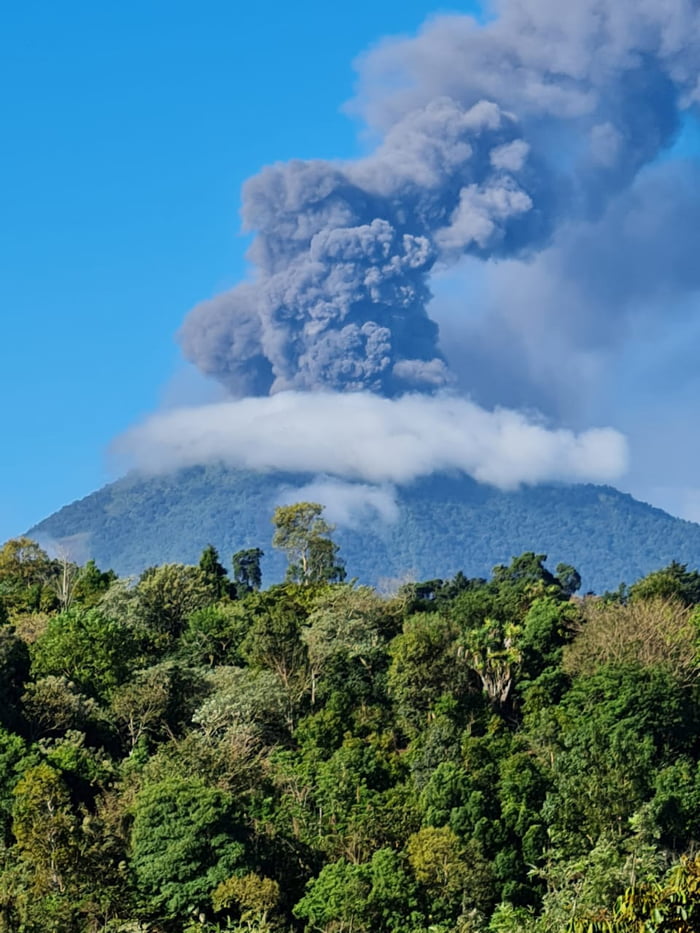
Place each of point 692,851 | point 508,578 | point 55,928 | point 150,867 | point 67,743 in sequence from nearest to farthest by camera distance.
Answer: point 55,928 → point 150,867 → point 692,851 → point 67,743 → point 508,578

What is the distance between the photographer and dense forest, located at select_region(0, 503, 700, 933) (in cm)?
4934

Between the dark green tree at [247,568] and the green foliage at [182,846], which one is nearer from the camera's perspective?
the green foliage at [182,846]

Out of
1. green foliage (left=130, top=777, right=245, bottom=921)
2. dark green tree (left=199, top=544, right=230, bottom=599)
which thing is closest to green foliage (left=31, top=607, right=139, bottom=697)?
green foliage (left=130, top=777, right=245, bottom=921)

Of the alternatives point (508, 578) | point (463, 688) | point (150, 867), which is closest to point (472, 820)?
point (150, 867)

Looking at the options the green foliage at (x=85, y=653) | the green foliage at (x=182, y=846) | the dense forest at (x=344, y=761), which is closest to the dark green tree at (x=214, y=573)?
the dense forest at (x=344, y=761)

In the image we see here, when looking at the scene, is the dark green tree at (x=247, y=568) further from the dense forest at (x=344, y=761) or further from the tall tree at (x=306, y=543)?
the dense forest at (x=344, y=761)

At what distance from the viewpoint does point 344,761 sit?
205ft

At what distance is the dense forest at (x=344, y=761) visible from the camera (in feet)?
162

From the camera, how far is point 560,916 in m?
33.7

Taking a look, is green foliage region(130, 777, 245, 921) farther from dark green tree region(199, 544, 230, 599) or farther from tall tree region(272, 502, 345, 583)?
tall tree region(272, 502, 345, 583)

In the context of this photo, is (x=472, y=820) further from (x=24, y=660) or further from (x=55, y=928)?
(x=24, y=660)

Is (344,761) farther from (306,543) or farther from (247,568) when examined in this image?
(247,568)

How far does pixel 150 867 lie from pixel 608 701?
85.0 feet

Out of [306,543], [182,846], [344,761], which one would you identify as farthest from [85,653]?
[306,543]
